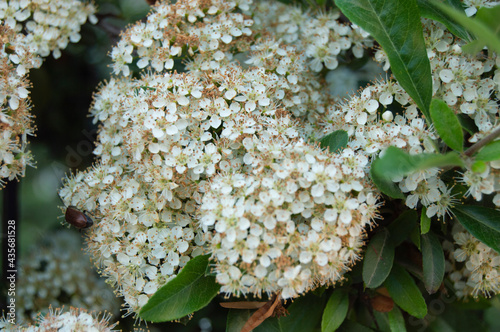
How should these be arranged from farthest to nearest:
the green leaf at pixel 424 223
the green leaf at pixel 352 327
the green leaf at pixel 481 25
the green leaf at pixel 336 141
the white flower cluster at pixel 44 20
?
the white flower cluster at pixel 44 20 < the green leaf at pixel 352 327 < the green leaf at pixel 336 141 < the green leaf at pixel 424 223 < the green leaf at pixel 481 25

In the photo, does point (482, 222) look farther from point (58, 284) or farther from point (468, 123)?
point (58, 284)

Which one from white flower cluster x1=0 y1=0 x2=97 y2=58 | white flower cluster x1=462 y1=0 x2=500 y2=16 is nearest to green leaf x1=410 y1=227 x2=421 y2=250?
white flower cluster x1=462 y1=0 x2=500 y2=16

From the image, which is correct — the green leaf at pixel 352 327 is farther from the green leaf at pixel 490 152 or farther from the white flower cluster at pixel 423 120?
the green leaf at pixel 490 152

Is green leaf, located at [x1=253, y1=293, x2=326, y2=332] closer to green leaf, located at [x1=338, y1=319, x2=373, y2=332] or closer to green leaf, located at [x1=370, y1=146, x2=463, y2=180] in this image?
green leaf, located at [x1=338, y1=319, x2=373, y2=332]

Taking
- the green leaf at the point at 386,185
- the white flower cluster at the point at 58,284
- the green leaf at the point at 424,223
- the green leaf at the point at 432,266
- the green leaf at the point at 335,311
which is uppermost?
the green leaf at the point at 386,185

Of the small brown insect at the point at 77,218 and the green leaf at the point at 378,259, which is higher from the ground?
the small brown insect at the point at 77,218

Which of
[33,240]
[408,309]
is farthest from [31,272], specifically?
[408,309]

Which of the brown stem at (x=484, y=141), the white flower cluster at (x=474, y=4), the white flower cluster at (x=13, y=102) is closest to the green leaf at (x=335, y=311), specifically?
the brown stem at (x=484, y=141)

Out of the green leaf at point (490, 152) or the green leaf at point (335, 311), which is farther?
the green leaf at point (335, 311)

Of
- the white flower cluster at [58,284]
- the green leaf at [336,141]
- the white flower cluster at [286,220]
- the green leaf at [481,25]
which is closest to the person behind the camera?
the green leaf at [481,25]

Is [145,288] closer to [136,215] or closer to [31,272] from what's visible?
[136,215]
